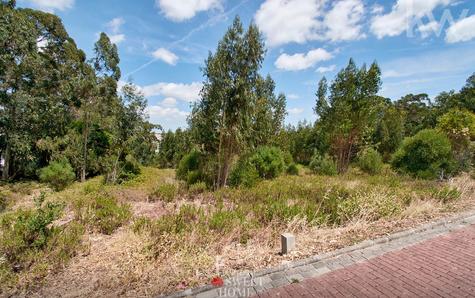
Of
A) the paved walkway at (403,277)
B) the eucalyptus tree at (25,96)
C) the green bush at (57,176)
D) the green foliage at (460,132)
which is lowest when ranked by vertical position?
the paved walkway at (403,277)

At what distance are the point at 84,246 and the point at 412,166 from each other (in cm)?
1377

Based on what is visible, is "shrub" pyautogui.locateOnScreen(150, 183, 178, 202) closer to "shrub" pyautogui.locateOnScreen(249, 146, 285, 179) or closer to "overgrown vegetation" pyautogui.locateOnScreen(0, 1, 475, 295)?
"overgrown vegetation" pyautogui.locateOnScreen(0, 1, 475, 295)

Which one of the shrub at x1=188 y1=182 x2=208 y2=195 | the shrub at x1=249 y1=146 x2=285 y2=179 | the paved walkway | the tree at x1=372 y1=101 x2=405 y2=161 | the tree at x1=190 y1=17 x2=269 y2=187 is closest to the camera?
the paved walkway

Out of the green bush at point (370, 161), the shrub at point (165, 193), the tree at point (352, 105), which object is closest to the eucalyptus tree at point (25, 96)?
the shrub at point (165, 193)

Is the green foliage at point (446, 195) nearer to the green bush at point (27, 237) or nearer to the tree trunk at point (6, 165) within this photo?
the green bush at point (27, 237)

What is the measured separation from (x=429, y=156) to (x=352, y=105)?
481 centimetres

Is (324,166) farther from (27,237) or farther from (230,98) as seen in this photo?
(27,237)

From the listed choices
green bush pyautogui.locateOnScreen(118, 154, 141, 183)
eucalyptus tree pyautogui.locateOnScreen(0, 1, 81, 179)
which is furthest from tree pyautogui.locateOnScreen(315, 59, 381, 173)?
eucalyptus tree pyautogui.locateOnScreen(0, 1, 81, 179)

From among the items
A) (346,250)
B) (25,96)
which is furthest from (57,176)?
(346,250)

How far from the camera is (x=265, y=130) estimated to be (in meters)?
10.9

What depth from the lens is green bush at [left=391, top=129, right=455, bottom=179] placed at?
35.9ft

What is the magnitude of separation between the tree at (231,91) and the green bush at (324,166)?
7696mm

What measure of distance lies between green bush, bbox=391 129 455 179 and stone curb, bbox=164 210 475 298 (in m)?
6.41

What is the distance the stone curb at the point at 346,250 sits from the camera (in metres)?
2.79
